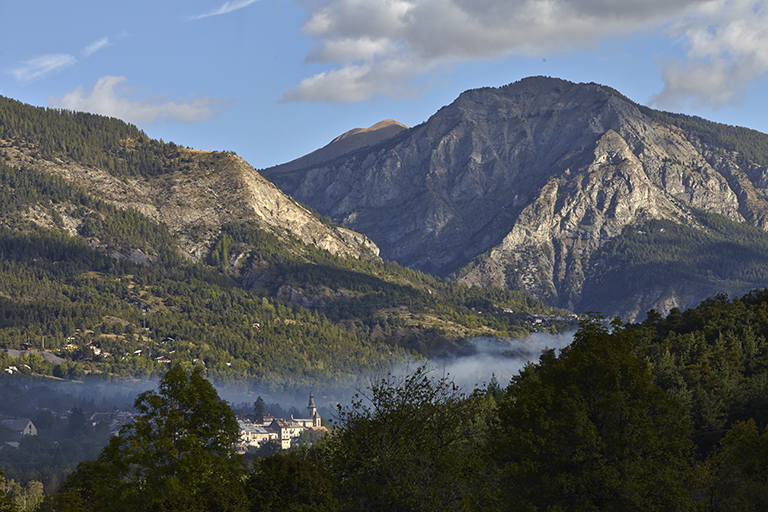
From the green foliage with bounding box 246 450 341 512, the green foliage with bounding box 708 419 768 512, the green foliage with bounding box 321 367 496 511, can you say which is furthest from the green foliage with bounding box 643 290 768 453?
the green foliage with bounding box 246 450 341 512

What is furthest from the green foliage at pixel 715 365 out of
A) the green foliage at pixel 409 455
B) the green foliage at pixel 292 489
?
the green foliage at pixel 292 489

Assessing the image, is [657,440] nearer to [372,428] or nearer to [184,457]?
[372,428]

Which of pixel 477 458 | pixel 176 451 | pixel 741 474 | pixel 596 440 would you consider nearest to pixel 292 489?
pixel 176 451

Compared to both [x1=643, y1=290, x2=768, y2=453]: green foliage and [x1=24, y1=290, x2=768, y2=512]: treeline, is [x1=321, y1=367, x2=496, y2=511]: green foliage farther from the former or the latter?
[x1=643, y1=290, x2=768, y2=453]: green foliage

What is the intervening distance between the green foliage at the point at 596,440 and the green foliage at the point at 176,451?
21312mm

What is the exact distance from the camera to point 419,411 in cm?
5800

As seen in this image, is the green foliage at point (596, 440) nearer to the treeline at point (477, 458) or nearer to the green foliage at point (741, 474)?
the treeline at point (477, 458)

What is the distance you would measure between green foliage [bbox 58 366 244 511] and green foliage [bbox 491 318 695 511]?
839 inches

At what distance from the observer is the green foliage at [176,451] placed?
57.3 m

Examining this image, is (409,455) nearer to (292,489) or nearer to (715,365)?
(292,489)

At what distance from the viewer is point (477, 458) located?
5709 centimetres

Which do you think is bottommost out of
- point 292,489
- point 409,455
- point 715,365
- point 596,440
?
point 715,365

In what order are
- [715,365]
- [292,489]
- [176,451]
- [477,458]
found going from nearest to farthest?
[292,489]
[477,458]
[176,451]
[715,365]

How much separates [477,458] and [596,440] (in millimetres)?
9804
